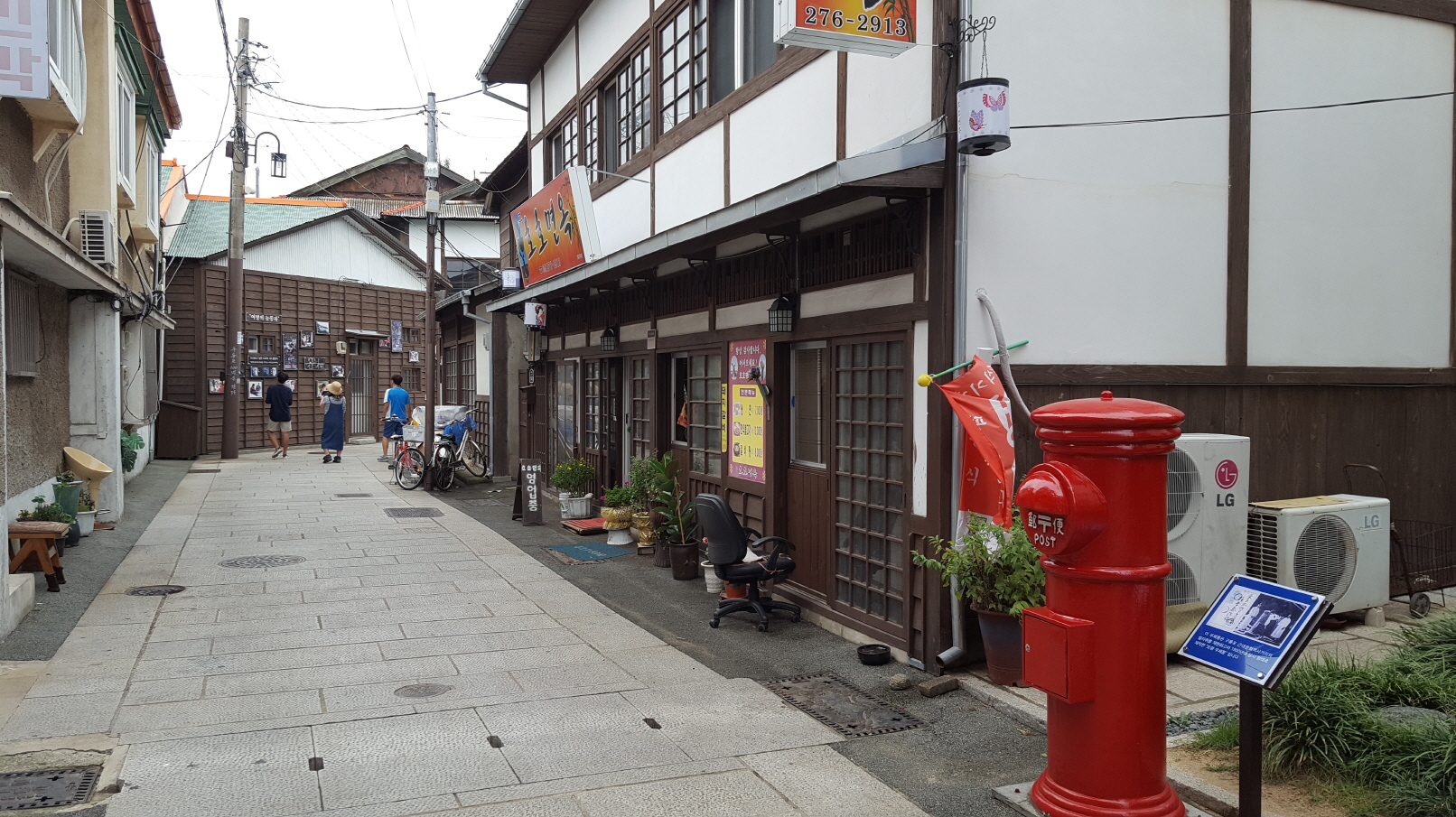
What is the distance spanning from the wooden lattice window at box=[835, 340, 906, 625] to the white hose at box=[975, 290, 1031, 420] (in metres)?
0.83

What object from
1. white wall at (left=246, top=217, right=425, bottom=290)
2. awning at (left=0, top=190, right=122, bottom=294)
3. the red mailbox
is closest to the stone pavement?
the red mailbox

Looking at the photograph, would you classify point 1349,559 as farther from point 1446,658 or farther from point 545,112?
point 545,112

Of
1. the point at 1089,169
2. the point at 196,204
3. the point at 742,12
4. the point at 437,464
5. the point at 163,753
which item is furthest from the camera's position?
the point at 196,204

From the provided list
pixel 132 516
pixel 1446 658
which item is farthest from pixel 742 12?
pixel 132 516

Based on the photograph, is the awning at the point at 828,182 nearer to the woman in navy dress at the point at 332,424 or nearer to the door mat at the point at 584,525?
the door mat at the point at 584,525

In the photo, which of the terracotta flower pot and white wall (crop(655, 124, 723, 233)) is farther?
white wall (crop(655, 124, 723, 233))

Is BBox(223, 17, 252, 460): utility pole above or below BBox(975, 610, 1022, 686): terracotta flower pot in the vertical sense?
above

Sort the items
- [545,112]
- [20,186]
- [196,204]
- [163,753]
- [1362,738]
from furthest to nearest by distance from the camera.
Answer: [196,204]
[545,112]
[20,186]
[163,753]
[1362,738]

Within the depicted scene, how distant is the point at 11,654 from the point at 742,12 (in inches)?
301

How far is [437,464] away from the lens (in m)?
17.4

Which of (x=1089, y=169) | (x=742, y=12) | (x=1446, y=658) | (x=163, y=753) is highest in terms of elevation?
(x=742, y=12)

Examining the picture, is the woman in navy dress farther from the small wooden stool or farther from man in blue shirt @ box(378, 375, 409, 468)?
the small wooden stool

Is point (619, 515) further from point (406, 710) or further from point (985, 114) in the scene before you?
point (985, 114)

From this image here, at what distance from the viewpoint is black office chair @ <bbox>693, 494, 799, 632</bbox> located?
7.76 metres
